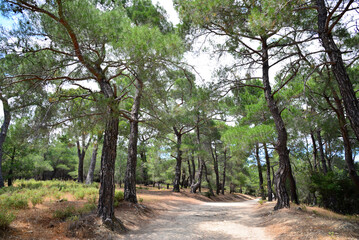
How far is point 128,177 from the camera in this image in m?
8.34

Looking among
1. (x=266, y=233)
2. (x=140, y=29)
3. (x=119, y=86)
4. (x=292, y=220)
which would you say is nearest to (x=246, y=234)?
(x=266, y=233)

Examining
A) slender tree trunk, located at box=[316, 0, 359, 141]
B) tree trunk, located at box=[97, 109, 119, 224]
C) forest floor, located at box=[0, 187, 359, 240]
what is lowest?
forest floor, located at box=[0, 187, 359, 240]

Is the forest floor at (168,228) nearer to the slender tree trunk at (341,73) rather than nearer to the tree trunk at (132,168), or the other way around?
the tree trunk at (132,168)

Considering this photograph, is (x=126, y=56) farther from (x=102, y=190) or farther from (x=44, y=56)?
(x=102, y=190)

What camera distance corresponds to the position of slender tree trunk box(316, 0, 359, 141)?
14.0 ft

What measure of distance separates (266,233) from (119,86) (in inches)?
417

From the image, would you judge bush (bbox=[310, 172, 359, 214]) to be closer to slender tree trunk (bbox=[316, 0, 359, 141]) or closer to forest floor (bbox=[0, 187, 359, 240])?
forest floor (bbox=[0, 187, 359, 240])

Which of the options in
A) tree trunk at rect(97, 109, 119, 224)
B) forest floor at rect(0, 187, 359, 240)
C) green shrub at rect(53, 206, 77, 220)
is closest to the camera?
forest floor at rect(0, 187, 359, 240)

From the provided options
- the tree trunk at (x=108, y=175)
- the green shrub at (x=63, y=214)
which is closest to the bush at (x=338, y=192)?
the tree trunk at (x=108, y=175)

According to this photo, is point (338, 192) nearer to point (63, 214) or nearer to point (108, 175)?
point (108, 175)

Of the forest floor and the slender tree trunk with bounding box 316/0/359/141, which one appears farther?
the slender tree trunk with bounding box 316/0/359/141

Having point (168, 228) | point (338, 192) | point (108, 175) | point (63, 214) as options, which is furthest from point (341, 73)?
point (63, 214)

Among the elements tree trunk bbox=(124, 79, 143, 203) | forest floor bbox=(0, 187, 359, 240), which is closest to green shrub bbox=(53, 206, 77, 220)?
forest floor bbox=(0, 187, 359, 240)

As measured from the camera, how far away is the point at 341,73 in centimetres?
461
